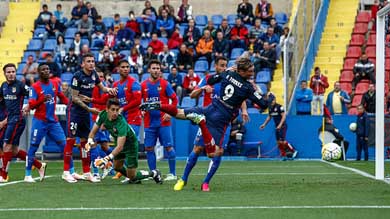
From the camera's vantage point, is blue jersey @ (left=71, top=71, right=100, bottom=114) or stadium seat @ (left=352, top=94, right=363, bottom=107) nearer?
blue jersey @ (left=71, top=71, right=100, bottom=114)

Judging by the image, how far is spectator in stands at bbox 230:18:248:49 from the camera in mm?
31797

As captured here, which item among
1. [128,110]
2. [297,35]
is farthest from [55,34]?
[128,110]

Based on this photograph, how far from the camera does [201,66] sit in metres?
31.5

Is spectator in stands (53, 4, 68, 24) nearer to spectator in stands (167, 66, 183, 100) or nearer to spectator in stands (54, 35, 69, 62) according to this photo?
spectator in stands (54, 35, 69, 62)

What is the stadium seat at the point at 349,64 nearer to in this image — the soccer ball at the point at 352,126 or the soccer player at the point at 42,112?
the soccer ball at the point at 352,126

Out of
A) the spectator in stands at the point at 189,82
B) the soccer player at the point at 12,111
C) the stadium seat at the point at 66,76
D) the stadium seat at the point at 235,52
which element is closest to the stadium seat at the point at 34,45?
the stadium seat at the point at 66,76

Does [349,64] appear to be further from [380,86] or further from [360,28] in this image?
[380,86]

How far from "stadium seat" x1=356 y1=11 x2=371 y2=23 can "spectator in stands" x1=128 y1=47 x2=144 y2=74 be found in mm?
7746

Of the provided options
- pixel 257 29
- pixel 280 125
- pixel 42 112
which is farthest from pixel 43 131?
pixel 257 29

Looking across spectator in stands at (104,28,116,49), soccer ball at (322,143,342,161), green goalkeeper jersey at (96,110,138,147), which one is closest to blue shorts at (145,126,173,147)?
green goalkeeper jersey at (96,110,138,147)

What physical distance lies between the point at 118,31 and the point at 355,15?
8.34 metres

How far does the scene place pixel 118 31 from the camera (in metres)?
33.1

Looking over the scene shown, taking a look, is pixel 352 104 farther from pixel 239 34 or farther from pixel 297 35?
pixel 239 34

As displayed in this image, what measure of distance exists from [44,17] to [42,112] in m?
17.8
